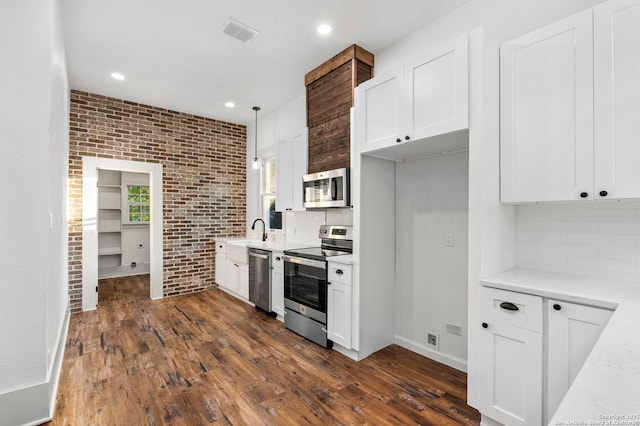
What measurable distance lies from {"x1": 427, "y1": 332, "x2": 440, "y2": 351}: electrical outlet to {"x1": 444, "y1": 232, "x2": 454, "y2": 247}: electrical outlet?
0.84m

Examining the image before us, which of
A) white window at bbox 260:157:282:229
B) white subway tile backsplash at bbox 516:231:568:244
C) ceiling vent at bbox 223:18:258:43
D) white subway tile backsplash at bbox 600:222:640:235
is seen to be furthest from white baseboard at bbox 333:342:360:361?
ceiling vent at bbox 223:18:258:43

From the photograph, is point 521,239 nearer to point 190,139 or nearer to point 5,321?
point 5,321

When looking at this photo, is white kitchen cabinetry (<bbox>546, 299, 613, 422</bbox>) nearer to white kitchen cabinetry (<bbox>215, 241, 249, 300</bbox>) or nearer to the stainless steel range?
the stainless steel range

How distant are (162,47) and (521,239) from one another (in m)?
3.82

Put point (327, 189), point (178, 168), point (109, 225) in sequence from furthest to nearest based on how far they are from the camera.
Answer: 1. point (109, 225)
2. point (178, 168)
3. point (327, 189)

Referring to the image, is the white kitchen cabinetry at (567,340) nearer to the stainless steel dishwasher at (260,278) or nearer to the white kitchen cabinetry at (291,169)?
the white kitchen cabinetry at (291,169)

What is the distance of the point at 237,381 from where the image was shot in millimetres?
2428

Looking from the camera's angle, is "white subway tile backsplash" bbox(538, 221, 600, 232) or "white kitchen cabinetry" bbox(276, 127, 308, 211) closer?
"white subway tile backsplash" bbox(538, 221, 600, 232)

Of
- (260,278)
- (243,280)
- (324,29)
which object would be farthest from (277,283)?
(324,29)

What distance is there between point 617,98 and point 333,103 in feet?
7.79

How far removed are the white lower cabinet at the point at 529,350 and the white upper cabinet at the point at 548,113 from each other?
64 cm

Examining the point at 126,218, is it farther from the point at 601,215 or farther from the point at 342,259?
the point at 601,215

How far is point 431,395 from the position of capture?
221 centimetres

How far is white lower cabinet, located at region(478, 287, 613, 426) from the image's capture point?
1497 mm
